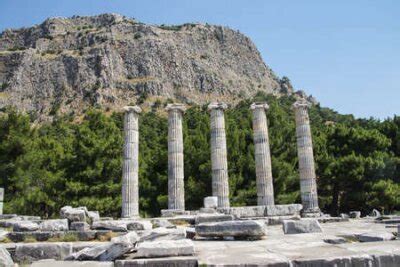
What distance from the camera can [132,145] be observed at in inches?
948

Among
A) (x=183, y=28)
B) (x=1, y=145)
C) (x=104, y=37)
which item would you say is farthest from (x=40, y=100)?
(x=1, y=145)

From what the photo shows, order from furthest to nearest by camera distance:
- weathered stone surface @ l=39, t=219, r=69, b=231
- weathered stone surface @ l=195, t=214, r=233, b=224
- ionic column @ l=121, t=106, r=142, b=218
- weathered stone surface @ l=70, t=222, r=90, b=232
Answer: ionic column @ l=121, t=106, r=142, b=218 → weathered stone surface @ l=195, t=214, r=233, b=224 → weathered stone surface @ l=39, t=219, r=69, b=231 → weathered stone surface @ l=70, t=222, r=90, b=232

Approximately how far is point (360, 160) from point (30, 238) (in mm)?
25692

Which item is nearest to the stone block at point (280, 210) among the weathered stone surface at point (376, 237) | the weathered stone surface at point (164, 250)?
the weathered stone surface at point (376, 237)

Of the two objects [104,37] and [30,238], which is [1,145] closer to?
[30,238]

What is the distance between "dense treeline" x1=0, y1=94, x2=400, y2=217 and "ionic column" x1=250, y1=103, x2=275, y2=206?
3.64 m

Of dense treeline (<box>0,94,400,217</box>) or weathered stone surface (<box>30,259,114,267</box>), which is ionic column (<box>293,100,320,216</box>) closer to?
dense treeline (<box>0,94,400,217</box>)

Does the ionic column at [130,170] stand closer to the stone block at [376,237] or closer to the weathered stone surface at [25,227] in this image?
the weathered stone surface at [25,227]

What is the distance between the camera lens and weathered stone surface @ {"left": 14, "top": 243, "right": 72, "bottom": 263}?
7.94 meters

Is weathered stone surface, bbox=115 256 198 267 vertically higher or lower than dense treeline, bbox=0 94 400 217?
lower

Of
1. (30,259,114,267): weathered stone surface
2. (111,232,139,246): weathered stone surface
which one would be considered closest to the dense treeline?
(111,232,139,246): weathered stone surface

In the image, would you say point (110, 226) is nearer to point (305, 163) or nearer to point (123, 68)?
point (305, 163)

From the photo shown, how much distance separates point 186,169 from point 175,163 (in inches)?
202

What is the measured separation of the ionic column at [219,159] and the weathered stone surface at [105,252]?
1716 centimetres
